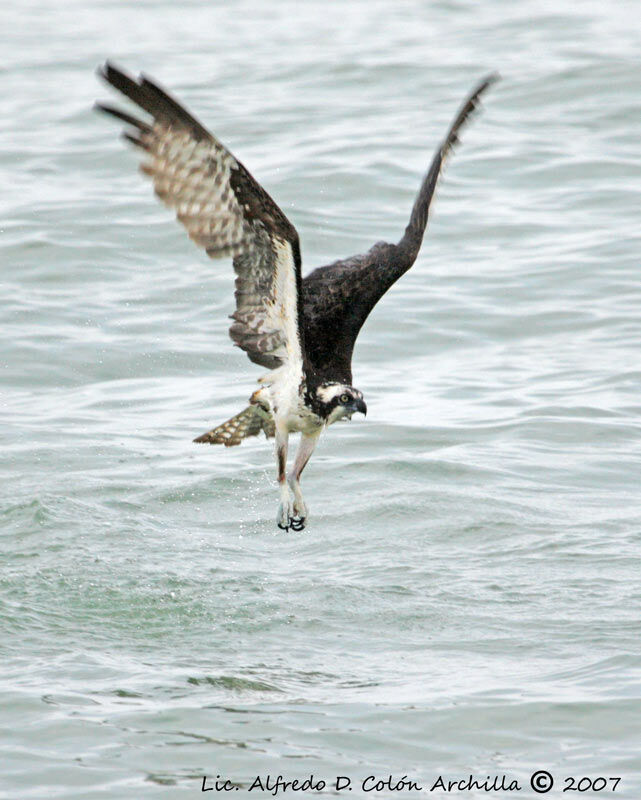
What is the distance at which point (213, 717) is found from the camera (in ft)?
18.8

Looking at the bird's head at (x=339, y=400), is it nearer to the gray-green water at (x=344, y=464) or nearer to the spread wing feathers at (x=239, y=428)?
the spread wing feathers at (x=239, y=428)

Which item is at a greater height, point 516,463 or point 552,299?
point 552,299

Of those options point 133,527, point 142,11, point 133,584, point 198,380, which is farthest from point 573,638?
point 142,11

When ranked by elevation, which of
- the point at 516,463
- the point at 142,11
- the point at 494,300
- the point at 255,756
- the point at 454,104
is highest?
the point at 142,11

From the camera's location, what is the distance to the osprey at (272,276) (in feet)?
19.9

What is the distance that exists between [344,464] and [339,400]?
2286 millimetres

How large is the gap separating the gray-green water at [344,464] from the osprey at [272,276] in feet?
2.85

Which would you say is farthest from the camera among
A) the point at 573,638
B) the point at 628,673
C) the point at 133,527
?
the point at 133,527

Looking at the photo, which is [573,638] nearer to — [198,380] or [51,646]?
[51,646]

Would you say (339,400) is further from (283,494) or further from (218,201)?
(218,201)

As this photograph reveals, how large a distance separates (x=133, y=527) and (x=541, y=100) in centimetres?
1142

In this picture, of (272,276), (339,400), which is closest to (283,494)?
(339,400)

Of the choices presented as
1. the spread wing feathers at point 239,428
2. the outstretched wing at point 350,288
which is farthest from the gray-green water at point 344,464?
the outstretched wing at point 350,288

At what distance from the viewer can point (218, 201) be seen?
6238mm
